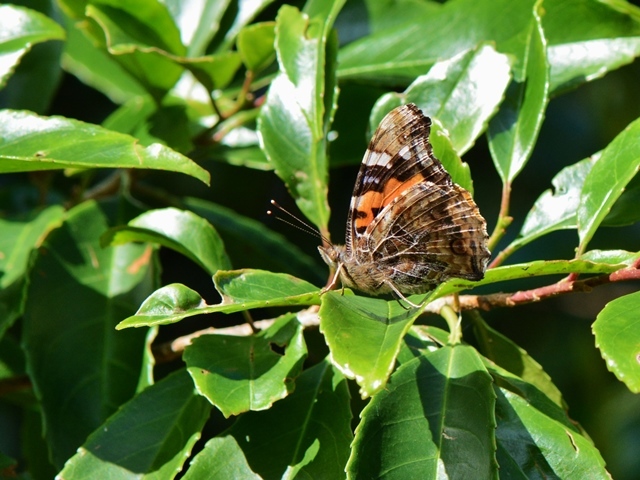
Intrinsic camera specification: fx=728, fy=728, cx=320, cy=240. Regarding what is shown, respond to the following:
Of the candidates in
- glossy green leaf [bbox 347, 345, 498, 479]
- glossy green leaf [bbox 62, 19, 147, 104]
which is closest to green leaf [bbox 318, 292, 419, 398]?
glossy green leaf [bbox 347, 345, 498, 479]

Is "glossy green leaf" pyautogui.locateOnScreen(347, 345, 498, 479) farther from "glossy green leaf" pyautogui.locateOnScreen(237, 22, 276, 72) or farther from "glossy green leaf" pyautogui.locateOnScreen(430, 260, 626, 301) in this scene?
"glossy green leaf" pyautogui.locateOnScreen(237, 22, 276, 72)

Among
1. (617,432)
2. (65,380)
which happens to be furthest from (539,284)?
(65,380)

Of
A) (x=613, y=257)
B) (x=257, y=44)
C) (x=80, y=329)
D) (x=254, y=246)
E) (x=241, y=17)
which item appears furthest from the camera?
(x=254, y=246)

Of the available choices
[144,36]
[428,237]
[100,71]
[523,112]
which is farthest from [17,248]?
[523,112]

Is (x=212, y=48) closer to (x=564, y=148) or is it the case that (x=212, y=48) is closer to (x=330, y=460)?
(x=330, y=460)

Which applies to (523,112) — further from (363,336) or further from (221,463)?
(221,463)

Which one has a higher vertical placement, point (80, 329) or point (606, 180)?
point (606, 180)

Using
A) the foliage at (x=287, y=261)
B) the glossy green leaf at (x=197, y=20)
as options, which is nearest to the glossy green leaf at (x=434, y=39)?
the foliage at (x=287, y=261)
